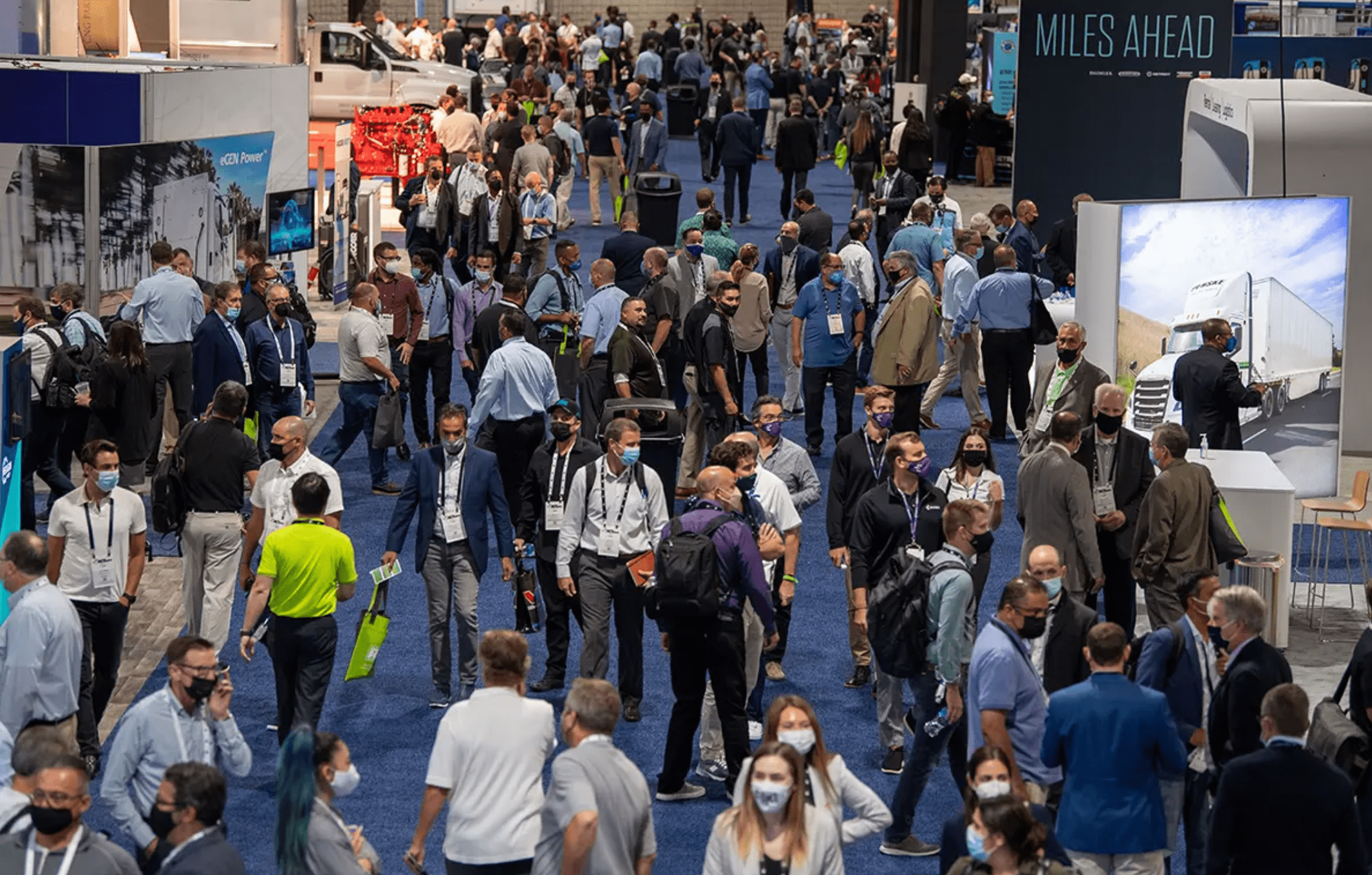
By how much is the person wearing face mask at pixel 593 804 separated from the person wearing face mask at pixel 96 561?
142 inches

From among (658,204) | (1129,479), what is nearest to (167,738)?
(1129,479)

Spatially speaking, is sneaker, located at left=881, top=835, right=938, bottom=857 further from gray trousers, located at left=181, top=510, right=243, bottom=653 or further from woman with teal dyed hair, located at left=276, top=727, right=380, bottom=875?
gray trousers, located at left=181, top=510, right=243, bottom=653

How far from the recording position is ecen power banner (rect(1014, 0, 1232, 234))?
1983 cm

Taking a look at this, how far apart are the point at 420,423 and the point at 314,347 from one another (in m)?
5.00

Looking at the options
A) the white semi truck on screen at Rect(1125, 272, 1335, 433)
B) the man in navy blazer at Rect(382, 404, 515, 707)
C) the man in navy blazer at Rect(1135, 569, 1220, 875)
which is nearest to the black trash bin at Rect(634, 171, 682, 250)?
the white semi truck on screen at Rect(1125, 272, 1335, 433)

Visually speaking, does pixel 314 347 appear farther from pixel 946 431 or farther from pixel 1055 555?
pixel 1055 555

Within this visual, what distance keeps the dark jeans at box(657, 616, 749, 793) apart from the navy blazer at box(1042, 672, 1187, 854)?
1997mm

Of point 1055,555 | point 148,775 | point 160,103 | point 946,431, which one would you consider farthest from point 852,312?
point 148,775

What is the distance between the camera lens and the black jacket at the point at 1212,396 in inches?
478

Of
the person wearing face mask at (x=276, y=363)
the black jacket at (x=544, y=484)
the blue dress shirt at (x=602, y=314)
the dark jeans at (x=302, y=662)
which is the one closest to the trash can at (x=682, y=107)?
the blue dress shirt at (x=602, y=314)

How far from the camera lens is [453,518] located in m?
10.4

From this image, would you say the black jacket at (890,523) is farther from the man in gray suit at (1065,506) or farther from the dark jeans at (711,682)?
the dark jeans at (711,682)

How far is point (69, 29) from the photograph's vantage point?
26.1 meters

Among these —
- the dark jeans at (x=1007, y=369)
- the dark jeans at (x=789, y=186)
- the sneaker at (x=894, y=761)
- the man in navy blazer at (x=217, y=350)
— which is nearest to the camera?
the sneaker at (x=894, y=761)
